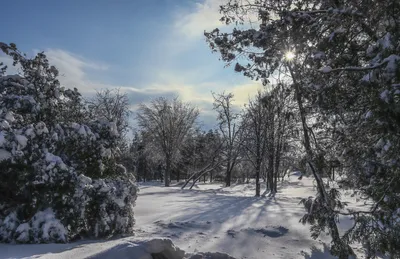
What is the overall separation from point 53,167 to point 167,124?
2514 centimetres

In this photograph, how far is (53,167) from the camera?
562 cm

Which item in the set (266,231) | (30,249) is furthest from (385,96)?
(30,249)

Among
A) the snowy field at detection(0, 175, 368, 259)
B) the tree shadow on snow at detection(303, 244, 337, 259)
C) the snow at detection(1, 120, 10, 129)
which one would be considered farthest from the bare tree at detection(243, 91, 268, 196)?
the snow at detection(1, 120, 10, 129)

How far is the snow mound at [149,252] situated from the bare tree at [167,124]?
24693mm

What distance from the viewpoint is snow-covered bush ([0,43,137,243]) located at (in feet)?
17.8

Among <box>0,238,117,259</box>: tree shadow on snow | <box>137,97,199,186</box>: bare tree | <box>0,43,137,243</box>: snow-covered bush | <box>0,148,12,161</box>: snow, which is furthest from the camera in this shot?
<box>137,97,199,186</box>: bare tree

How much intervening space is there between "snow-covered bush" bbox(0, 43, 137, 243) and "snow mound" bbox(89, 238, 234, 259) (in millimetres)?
1543

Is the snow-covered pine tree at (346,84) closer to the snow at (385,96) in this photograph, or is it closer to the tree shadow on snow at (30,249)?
the snow at (385,96)

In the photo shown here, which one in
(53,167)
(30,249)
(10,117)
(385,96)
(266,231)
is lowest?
(266,231)

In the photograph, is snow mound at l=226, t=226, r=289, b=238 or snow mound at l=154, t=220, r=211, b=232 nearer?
snow mound at l=226, t=226, r=289, b=238

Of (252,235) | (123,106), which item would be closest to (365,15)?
(252,235)

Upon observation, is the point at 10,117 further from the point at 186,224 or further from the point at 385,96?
the point at 385,96

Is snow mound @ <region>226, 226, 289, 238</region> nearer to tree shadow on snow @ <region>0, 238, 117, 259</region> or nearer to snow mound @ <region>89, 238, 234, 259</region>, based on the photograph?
snow mound @ <region>89, 238, 234, 259</region>

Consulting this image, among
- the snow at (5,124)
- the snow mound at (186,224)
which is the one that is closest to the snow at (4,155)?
the snow at (5,124)
